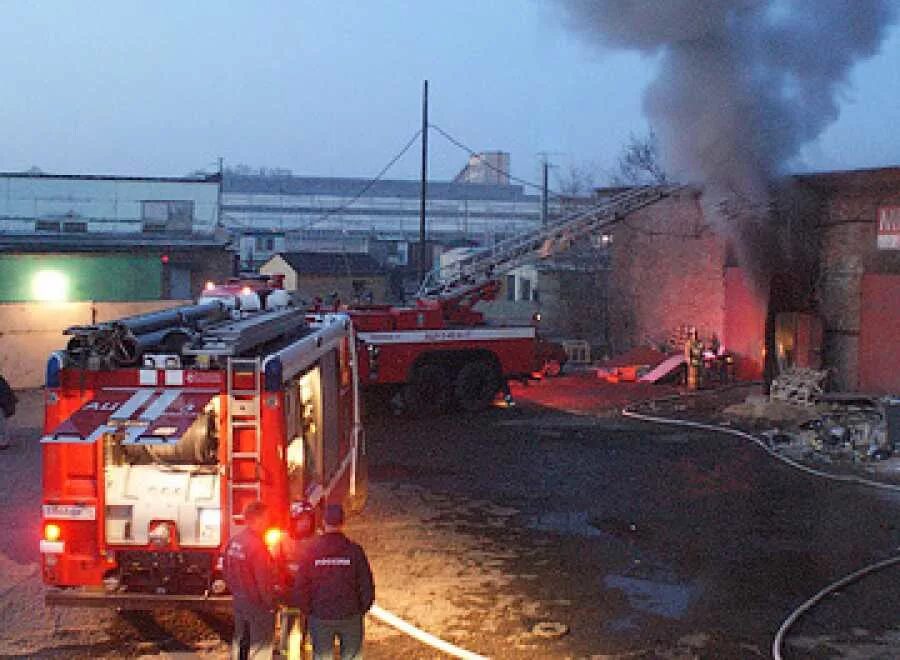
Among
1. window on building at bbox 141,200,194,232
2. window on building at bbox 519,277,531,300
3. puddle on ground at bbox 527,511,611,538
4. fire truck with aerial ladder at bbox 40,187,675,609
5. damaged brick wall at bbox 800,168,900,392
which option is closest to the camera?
fire truck with aerial ladder at bbox 40,187,675,609

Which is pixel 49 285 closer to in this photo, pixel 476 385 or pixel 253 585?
pixel 476 385

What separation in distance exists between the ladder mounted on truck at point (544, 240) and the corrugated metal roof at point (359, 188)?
57.7m

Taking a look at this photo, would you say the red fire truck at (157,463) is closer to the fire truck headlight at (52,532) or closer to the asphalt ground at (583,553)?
the fire truck headlight at (52,532)

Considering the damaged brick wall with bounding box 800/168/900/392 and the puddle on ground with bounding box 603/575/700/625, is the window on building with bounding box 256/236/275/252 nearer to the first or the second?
the damaged brick wall with bounding box 800/168/900/392

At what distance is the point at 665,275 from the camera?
25.0 m

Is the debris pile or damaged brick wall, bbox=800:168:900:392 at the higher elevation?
damaged brick wall, bbox=800:168:900:392

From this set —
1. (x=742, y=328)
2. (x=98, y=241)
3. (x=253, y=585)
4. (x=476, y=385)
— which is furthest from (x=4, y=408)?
(x=98, y=241)

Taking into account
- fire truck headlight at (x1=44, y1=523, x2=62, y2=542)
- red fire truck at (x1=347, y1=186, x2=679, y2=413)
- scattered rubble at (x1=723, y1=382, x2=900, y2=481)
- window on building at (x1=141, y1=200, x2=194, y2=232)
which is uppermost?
window on building at (x1=141, y1=200, x2=194, y2=232)

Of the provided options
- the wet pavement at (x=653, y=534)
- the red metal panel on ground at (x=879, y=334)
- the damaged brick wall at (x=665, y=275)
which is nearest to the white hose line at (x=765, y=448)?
the wet pavement at (x=653, y=534)

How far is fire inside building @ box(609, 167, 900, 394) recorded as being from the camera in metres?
18.0

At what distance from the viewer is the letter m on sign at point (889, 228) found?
701 inches

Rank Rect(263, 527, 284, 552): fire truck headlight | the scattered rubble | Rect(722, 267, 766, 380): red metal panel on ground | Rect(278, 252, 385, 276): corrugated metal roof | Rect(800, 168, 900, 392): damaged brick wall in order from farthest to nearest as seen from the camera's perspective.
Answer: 1. Rect(278, 252, 385, 276): corrugated metal roof
2. Rect(722, 267, 766, 380): red metal panel on ground
3. Rect(800, 168, 900, 392): damaged brick wall
4. the scattered rubble
5. Rect(263, 527, 284, 552): fire truck headlight

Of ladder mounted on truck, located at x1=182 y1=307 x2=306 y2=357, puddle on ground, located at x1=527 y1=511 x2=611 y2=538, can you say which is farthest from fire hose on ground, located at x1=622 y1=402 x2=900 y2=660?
ladder mounted on truck, located at x1=182 y1=307 x2=306 y2=357

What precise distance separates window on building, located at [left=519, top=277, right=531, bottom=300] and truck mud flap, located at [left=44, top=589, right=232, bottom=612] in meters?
35.0
